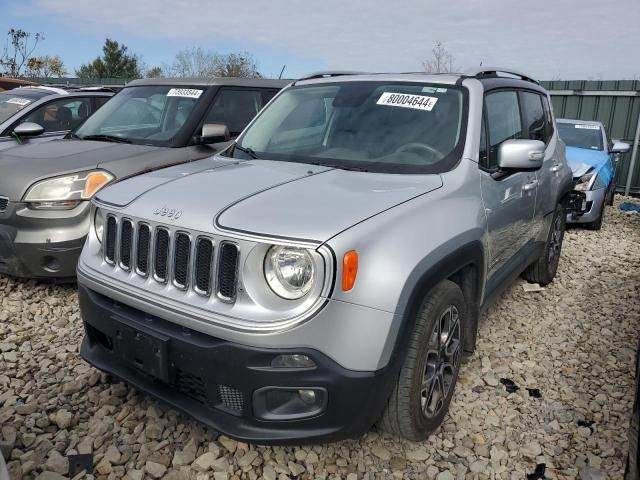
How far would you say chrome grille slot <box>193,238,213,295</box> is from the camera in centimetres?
218

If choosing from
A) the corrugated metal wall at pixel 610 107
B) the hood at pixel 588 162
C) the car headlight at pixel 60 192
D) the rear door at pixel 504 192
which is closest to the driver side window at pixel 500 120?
the rear door at pixel 504 192

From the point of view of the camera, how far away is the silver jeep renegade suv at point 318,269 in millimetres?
2041

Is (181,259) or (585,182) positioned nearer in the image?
(181,259)

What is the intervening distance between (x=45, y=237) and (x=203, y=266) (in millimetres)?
2426

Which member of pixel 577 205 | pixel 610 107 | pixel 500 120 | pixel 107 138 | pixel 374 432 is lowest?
pixel 374 432

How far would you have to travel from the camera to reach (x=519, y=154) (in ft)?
9.72

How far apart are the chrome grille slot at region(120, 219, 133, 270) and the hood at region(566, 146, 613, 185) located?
6858 millimetres

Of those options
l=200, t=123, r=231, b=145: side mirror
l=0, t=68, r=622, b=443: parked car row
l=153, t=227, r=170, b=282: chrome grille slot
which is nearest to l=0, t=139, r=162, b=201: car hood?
l=200, t=123, r=231, b=145: side mirror

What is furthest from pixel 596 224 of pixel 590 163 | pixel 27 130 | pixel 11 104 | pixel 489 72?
pixel 11 104

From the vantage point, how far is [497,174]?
317 centimetres

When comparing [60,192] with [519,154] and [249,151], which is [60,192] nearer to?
[249,151]

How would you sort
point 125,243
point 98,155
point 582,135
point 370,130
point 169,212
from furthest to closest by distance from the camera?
point 582,135 → point 98,155 → point 370,130 → point 125,243 → point 169,212

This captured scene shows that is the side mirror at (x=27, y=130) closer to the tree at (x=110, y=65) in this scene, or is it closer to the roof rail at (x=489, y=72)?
the roof rail at (x=489, y=72)

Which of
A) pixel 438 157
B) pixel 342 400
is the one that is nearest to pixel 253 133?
pixel 438 157
